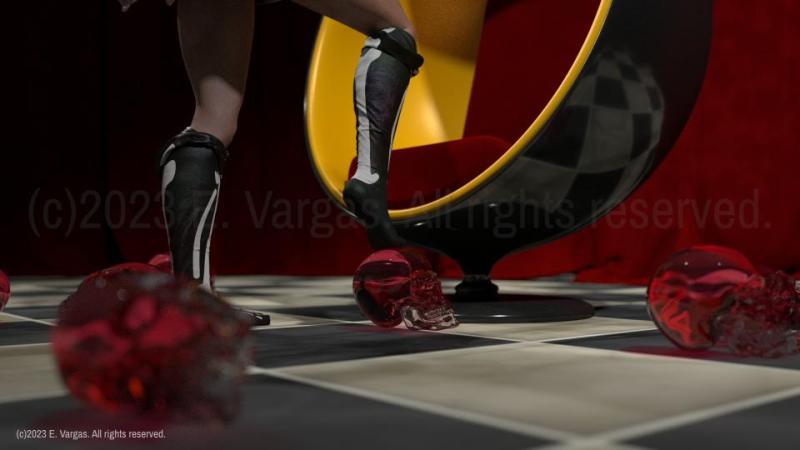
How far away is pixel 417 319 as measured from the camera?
108cm

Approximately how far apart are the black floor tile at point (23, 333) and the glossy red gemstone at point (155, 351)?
1.71 ft

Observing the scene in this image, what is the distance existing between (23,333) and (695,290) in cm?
92

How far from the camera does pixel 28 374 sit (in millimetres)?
739

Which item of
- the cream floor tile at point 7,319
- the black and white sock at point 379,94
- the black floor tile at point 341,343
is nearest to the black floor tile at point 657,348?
the black floor tile at point 341,343

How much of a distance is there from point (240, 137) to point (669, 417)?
3.02 m

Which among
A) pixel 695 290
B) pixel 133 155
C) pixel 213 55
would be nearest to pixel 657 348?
pixel 695 290

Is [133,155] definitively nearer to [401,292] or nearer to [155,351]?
[401,292]

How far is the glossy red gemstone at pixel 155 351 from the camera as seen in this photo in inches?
19.7

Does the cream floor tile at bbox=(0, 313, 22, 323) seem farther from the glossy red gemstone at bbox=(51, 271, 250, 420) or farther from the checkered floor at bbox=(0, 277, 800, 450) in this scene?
the glossy red gemstone at bbox=(51, 271, 250, 420)

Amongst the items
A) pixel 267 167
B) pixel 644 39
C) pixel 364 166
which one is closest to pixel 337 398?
pixel 364 166

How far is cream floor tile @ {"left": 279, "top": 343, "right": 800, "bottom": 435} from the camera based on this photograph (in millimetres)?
569

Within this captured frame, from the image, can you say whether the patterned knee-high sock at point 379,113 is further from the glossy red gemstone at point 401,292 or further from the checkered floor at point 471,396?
the checkered floor at point 471,396

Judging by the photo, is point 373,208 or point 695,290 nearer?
point 695,290

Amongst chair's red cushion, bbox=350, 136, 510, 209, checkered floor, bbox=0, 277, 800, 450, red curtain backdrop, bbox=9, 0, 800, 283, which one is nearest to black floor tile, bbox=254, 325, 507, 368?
checkered floor, bbox=0, 277, 800, 450
